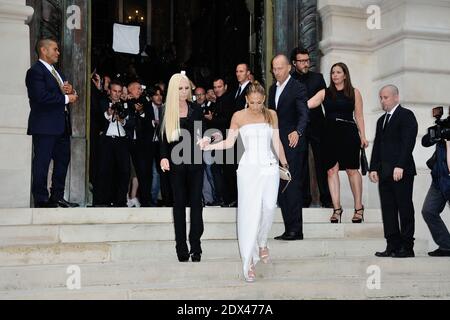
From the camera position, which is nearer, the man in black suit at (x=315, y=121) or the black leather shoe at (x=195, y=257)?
the black leather shoe at (x=195, y=257)

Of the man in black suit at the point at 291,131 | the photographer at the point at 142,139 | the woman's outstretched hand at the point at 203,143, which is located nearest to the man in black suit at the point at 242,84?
the man in black suit at the point at 291,131

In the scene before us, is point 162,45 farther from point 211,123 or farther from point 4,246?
point 4,246

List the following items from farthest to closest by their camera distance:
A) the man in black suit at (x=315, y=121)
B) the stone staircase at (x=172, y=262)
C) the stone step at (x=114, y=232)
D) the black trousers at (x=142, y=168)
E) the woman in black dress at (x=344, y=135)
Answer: the black trousers at (x=142, y=168) → the man in black suit at (x=315, y=121) → the woman in black dress at (x=344, y=135) → the stone step at (x=114, y=232) → the stone staircase at (x=172, y=262)

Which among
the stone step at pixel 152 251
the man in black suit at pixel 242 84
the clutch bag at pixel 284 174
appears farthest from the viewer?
the man in black suit at pixel 242 84

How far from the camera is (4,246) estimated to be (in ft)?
20.4

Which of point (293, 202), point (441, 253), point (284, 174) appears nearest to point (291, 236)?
point (293, 202)

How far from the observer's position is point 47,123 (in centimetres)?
756

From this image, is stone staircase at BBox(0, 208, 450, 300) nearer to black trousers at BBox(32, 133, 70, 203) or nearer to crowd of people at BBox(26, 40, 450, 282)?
crowd of people at BBox(26, 40, 450, 282)

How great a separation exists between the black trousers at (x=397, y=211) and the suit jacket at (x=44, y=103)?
4.10 m

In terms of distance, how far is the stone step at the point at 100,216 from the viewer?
23.1 ft

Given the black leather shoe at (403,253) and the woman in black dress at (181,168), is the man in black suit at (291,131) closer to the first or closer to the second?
the black leather shoe at (403,253)

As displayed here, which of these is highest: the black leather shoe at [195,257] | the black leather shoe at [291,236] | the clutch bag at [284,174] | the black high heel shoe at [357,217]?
the clutch bag at [284,174]

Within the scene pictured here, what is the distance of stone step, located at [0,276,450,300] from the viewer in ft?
18.0
